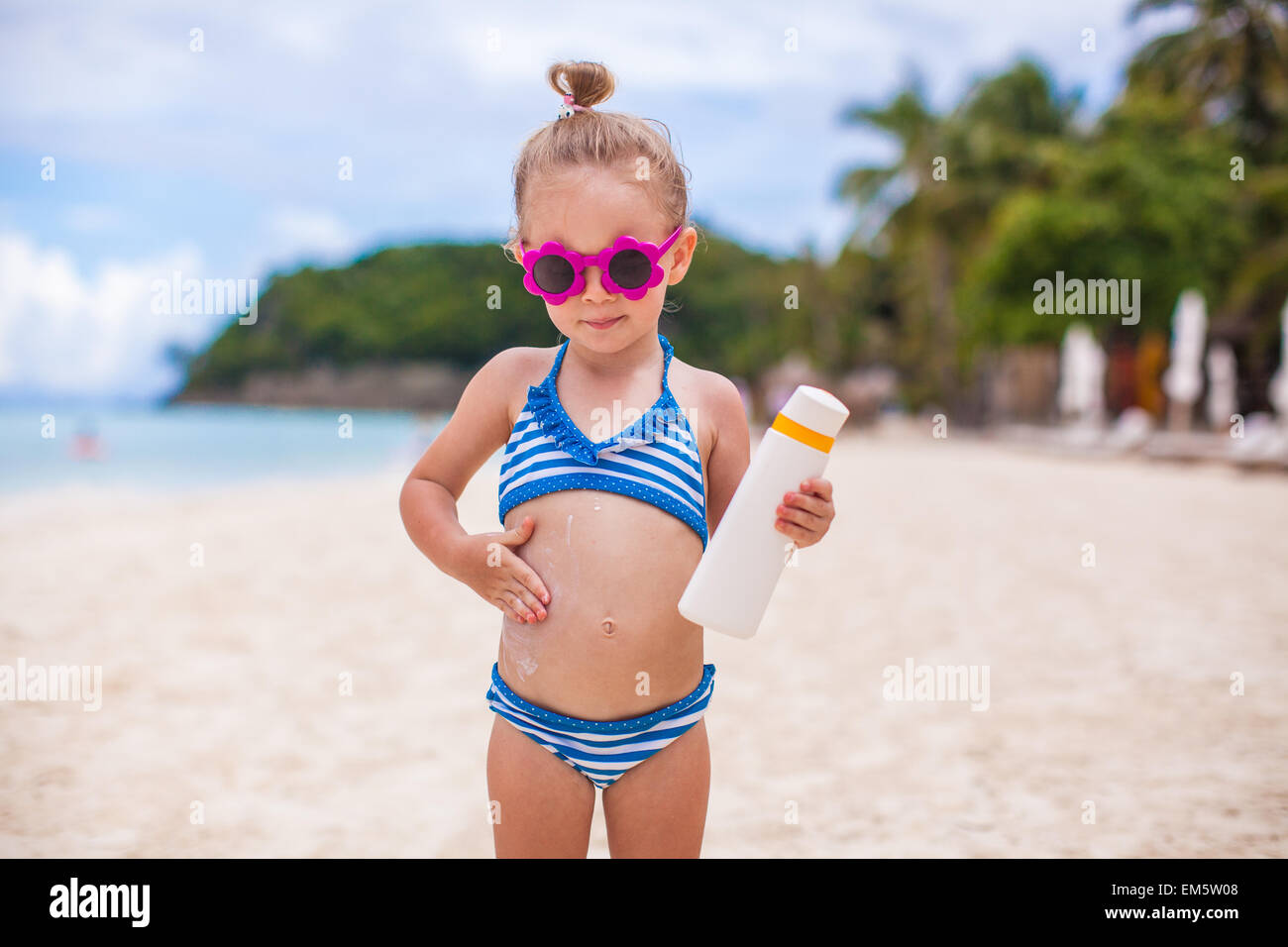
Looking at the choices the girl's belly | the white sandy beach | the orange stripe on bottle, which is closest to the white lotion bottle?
the orange stripe on bottle

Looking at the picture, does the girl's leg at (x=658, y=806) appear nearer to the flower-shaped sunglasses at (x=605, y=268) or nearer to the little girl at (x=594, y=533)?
the little girl at (x=594, y=533)

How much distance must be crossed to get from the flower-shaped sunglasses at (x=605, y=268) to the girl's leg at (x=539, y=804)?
2.74 ft

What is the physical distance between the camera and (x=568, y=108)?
1964mm

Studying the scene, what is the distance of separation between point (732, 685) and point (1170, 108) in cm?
2711

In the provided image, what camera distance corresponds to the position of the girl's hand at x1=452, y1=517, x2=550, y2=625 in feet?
6.01

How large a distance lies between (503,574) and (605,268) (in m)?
0.58

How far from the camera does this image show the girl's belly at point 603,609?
1855 millimetres

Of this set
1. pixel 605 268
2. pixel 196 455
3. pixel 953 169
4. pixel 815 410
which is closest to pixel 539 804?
pixel 815 410

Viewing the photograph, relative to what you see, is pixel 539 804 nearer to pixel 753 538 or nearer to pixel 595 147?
pixel 753 538

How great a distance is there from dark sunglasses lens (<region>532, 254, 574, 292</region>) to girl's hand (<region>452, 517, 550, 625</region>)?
42 cm

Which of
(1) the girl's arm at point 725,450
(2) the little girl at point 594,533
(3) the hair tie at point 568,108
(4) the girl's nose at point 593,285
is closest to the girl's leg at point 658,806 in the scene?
(2) the little girl at point 594,533

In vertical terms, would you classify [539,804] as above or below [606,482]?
below

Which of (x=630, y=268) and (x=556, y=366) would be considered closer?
(x=630, y=268)
